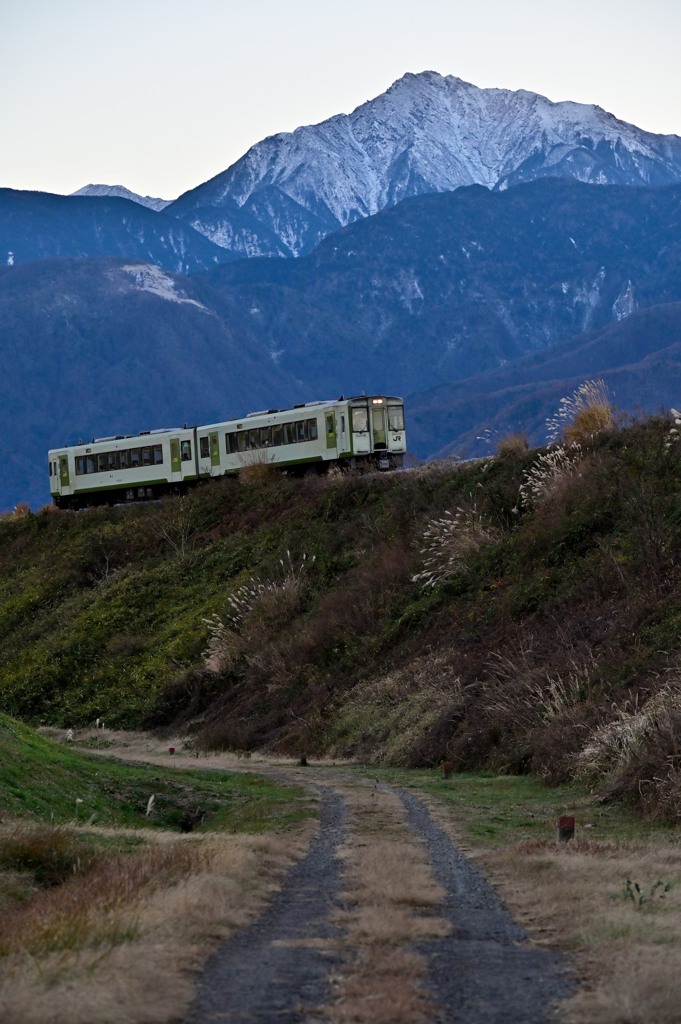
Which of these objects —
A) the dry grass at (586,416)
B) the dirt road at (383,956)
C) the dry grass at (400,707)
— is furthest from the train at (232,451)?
the dirt road at (383,956)

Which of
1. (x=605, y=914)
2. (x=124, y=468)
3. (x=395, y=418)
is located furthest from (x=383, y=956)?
(x=124, y=468)

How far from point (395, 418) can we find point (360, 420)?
70.9 inches

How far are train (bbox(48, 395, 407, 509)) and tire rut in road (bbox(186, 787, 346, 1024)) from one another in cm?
3717

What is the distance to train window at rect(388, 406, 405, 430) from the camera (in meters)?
55.8

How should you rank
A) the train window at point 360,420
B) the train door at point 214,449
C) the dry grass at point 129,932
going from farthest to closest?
1. the train door at point 214,449
2. the train window at point 360,420
3. the dry grass at point 129,932

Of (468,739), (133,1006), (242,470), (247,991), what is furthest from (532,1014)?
(242,470)

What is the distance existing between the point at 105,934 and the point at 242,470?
5026 cm

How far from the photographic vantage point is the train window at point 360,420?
179 feet

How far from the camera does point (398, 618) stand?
37344 millimetres

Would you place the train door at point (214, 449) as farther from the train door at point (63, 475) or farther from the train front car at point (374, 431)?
the train door at point (63, 475)

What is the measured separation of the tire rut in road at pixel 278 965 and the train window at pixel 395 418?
42.3m

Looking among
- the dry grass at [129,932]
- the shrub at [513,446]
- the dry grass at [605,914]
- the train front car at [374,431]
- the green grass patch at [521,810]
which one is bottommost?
the green grass patch at [521,810]

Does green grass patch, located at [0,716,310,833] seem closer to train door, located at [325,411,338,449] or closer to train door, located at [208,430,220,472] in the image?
train door, located at [325,411,338,449]

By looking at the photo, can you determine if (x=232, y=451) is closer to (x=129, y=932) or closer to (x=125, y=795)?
(x=125, y=795)
